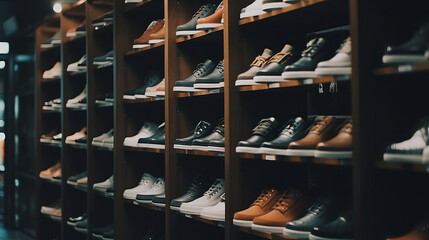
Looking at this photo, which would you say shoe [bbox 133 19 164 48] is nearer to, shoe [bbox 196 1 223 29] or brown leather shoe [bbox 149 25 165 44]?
brown leather shoe [bbox 149 25 165 44]

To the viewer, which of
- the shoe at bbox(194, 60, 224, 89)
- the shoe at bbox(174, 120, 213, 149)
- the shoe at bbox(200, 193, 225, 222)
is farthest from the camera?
the shoe at bbox(174, 120, 213, 149)

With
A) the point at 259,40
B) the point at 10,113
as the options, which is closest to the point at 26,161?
the point at 10,113

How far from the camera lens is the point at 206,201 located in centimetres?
324

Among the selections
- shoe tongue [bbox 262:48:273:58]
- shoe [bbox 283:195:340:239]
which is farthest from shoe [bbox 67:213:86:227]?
shoe [bbox 283:195:340:239]

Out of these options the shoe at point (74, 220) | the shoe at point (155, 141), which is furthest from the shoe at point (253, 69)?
the shoe at point (74, 220)

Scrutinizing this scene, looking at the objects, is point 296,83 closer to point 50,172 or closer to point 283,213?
point 283,213

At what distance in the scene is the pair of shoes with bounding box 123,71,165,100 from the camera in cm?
392

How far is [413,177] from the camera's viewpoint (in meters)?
2.32

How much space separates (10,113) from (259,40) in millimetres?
5263

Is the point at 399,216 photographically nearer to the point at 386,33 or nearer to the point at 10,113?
the point at 386,33

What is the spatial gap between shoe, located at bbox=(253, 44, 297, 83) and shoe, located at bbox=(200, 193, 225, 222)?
74cm

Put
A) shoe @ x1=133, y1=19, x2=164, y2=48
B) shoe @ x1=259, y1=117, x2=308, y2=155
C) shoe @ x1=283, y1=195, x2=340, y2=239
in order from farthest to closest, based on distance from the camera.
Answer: shoe @ x1=133, y1=19, x2=164, y2=48 → shoe @ x1=259, y1=117, x2=308, y2=155 → shoe @ x1=283, y1=195, x2=340, y2=239

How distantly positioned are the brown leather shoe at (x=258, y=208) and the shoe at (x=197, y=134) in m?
0.63

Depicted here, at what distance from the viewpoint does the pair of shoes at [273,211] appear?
2.64m
